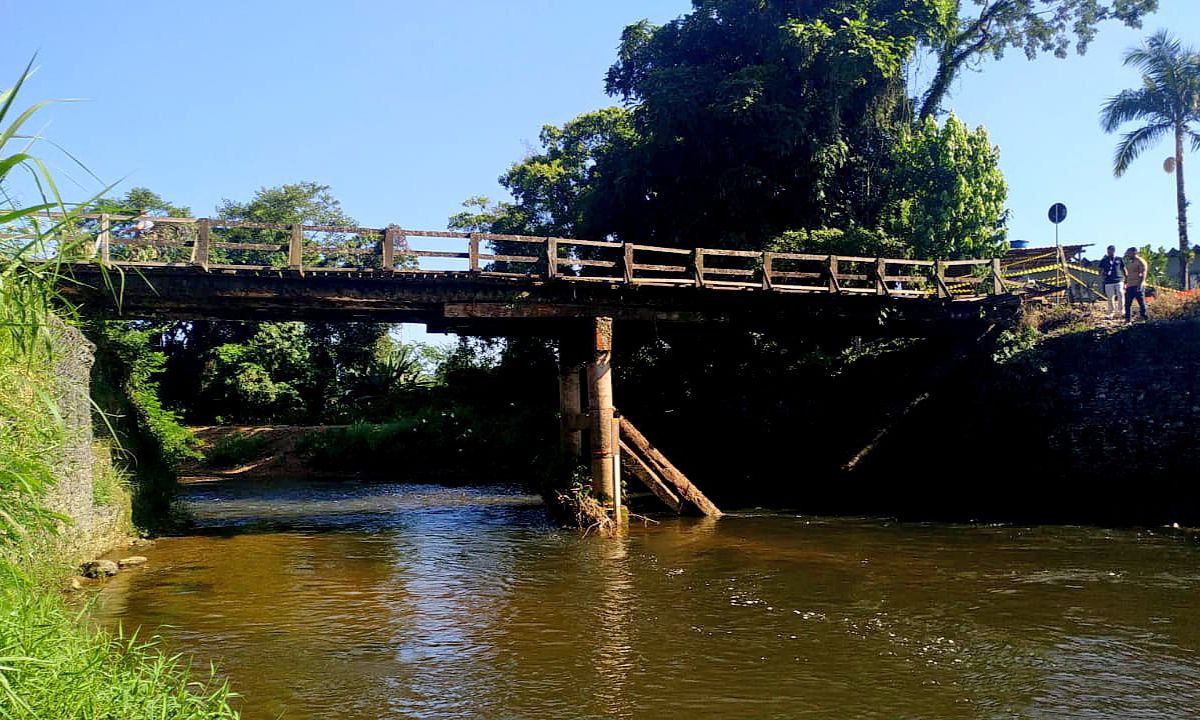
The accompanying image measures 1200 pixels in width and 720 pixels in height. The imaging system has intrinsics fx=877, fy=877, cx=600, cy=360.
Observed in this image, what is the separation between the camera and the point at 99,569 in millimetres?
13062

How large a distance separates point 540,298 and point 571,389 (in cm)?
276

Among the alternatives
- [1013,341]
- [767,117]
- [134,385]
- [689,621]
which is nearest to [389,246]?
[134,385]

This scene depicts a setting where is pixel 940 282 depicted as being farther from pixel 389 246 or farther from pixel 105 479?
pixel 105 479

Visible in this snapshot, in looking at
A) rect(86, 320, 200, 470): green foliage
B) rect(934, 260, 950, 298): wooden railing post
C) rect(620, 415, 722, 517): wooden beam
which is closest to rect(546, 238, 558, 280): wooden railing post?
rect(620, 415, 722, 517): wooden beam

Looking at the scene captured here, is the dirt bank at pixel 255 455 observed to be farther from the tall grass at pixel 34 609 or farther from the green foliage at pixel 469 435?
the tall grass at pixel 34 609

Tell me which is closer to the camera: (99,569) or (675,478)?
(99,569)

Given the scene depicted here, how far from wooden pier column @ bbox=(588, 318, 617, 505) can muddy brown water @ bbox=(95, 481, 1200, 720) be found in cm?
152

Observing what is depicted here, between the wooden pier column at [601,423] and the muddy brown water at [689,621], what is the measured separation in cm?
152

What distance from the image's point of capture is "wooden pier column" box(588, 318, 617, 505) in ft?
60.8

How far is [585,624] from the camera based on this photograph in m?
10.6

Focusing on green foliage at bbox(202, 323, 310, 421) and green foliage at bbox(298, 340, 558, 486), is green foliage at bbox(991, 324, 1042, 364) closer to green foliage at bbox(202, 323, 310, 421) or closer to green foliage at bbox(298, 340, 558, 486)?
green foliage at bbox(298, 340, 558, 486)

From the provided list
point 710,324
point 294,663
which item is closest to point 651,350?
point 710,324

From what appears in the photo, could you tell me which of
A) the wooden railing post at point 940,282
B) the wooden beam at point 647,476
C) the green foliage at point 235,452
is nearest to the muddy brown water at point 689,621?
the wooden beam at point 647,476

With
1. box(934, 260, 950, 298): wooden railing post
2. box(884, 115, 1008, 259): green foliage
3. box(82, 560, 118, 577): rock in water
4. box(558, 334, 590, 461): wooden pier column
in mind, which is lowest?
box(82, 560, 118, 577): rock in water
